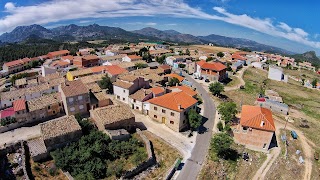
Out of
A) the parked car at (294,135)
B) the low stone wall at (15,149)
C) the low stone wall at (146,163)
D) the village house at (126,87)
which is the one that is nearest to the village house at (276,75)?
the parked car at (294,135)

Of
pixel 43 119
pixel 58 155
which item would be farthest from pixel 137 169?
pixel 43 119

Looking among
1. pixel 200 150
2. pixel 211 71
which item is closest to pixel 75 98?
pixel 200 150

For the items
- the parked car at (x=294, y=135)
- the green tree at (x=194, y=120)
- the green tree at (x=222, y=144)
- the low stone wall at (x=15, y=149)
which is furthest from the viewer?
the parked car at (x=294, y=135)

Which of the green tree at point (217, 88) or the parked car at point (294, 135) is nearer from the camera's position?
the parked car at point (294, 135)

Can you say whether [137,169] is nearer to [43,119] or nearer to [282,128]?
[43,119]

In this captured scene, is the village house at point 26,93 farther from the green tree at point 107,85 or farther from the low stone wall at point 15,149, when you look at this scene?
the low stone wall at point 15,149

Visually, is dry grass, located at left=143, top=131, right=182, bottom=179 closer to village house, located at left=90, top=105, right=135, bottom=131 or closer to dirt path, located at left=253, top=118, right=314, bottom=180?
village house, located at left=90, top=105, right=135, bottom=131
